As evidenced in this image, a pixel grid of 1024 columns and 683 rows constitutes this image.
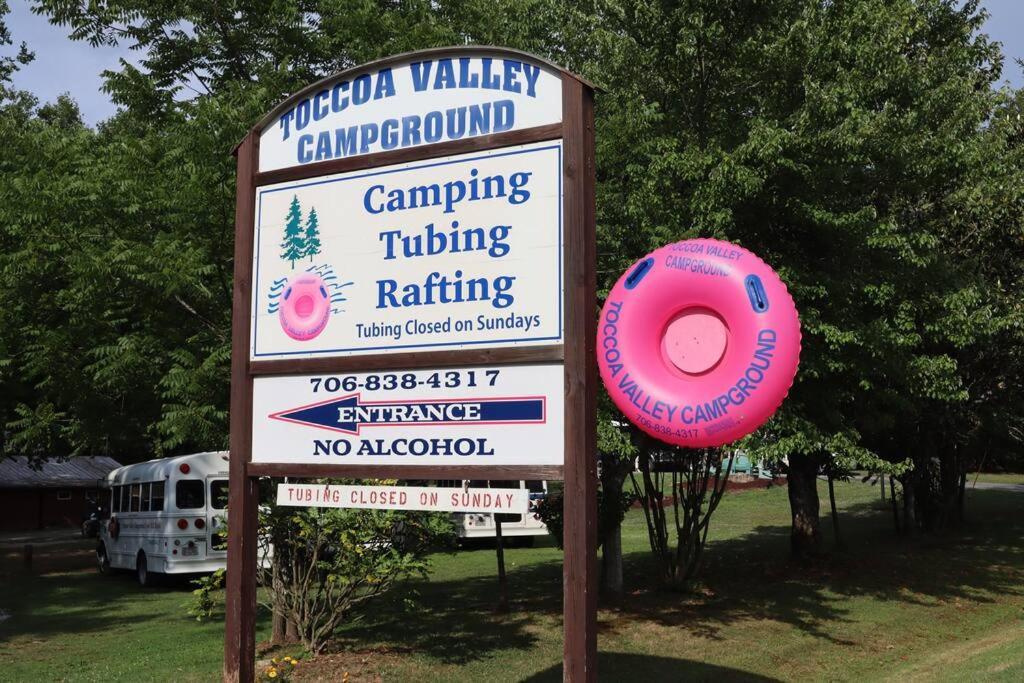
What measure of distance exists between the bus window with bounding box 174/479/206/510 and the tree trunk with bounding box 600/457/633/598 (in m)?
8.17

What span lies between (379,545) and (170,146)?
263 inches

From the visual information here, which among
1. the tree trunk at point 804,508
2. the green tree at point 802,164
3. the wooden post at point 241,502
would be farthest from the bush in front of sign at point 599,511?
the wooden post at point 241,502

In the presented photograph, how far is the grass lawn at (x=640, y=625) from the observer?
11.2m

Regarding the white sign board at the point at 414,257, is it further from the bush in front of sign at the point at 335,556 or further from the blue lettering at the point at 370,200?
the bush in front of sign at the point at 335,556

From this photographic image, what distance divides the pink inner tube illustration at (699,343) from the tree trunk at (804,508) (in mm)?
14982

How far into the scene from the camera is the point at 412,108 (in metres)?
7.02

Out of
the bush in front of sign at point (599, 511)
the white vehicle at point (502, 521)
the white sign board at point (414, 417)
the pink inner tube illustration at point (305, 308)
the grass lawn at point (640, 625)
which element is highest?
the pink inner tube illustration at point (305, 308)

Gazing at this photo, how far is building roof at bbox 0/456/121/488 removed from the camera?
39478 millimetres

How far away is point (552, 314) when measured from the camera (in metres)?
6.20

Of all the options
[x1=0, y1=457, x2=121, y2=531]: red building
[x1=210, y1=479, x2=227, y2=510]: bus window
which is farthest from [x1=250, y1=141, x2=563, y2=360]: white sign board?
[x1=0, y1=457, x2=121, y2=531]: red building

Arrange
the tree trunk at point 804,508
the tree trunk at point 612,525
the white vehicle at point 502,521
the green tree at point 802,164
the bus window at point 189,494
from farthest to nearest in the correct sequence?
the white vehicle at point 502,521, the tree trunk at point 804,508, the bus window at point 189,494, the tree trunk at point 612,525, the green tree at point 802,164

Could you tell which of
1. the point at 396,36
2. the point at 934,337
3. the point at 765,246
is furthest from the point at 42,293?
the point at 934,337

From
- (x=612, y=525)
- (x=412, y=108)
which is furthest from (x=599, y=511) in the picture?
(x=412, y=108)

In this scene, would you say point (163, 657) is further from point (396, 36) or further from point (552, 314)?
point (396, 36)
